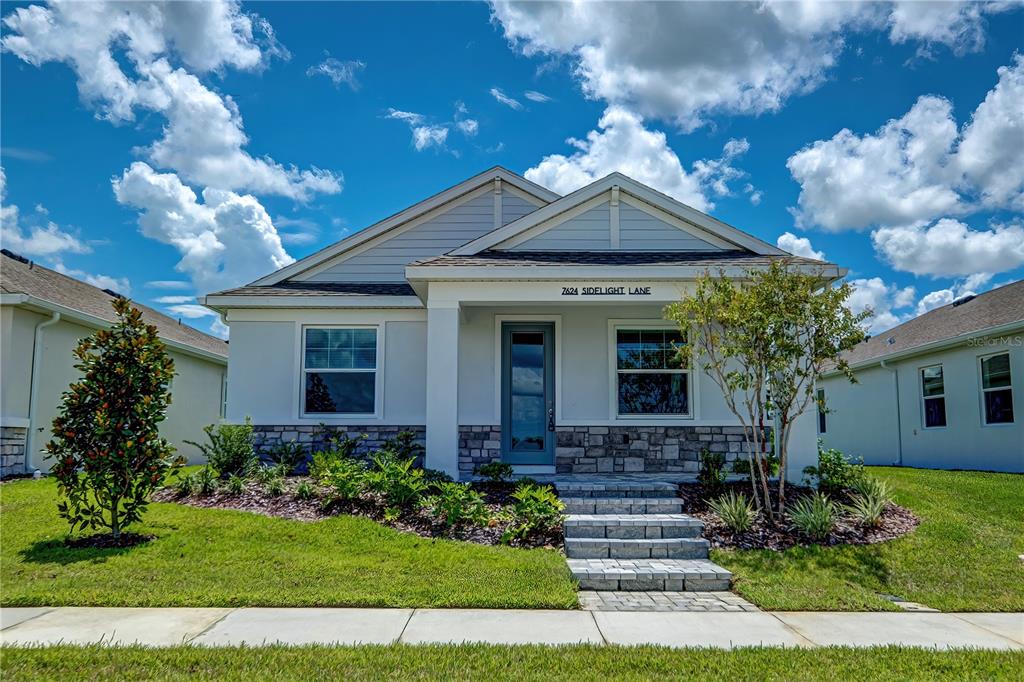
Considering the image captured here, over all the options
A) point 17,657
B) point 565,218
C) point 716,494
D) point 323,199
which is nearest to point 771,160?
point 565,218

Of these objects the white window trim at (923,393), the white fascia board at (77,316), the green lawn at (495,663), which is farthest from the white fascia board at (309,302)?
the white window trim at (923,393)

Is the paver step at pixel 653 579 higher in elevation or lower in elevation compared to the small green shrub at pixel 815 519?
lower

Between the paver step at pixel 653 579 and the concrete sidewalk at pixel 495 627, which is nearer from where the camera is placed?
the concrete sidewalk at pixel 495 627

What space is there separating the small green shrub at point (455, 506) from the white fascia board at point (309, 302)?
4292mm

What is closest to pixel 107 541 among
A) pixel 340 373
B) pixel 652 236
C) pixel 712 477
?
pixel 340 373

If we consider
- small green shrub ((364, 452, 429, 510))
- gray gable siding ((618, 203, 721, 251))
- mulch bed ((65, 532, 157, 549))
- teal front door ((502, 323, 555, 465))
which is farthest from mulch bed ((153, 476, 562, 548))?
gray gable siding ((618, 203, 721, 251))

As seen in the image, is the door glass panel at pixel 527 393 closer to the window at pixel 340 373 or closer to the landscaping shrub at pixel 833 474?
the window at pixel 340 373

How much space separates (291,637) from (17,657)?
1627mm

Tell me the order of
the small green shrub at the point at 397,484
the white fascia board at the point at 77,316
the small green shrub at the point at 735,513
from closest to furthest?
the small green shrub at the point at 735,513
the small green shrub at the point at 397,484
the white fascia board at the point at 77,316

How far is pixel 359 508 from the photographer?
8.16 metres

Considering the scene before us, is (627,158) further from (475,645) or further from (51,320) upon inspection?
(51,320)

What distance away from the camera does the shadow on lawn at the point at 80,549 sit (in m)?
6.55

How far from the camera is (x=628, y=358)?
1092 centimetres

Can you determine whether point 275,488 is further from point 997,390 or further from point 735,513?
point 997,390
